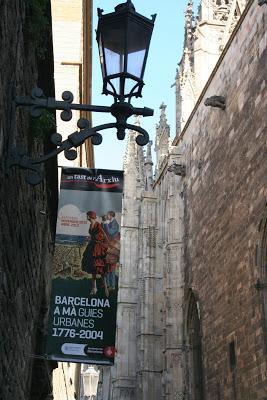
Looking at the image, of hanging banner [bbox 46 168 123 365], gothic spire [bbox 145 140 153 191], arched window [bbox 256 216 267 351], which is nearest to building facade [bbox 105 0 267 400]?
arched window [bbox 256 216 267 351]

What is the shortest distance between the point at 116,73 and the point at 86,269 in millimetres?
2630

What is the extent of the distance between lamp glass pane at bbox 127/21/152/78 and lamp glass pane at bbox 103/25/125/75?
5 cm

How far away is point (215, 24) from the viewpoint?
2475 cm

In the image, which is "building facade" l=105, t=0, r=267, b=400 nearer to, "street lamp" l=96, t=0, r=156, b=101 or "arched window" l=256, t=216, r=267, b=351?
"arched window" l=256, t=216, r=267, b=351

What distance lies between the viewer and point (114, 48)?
4.29 metres

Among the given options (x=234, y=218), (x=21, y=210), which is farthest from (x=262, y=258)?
(x=21, y=210)

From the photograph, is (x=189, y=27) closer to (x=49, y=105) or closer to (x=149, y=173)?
(x=149, y=173)

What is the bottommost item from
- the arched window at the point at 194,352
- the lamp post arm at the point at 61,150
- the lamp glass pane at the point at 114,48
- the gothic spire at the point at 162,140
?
the lamp post arm at the point at 61,150

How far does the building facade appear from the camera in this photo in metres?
13.2

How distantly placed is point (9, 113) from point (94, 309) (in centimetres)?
235

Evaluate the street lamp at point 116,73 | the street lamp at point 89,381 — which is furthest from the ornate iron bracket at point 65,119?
the street lamp at point 89,381

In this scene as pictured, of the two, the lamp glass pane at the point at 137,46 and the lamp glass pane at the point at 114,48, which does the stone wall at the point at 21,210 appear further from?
the lamp glass pane at the point at 137,46

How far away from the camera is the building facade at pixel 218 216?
13156 millimetres

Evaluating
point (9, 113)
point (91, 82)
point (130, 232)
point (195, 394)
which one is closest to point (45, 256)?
point (9, 113)
